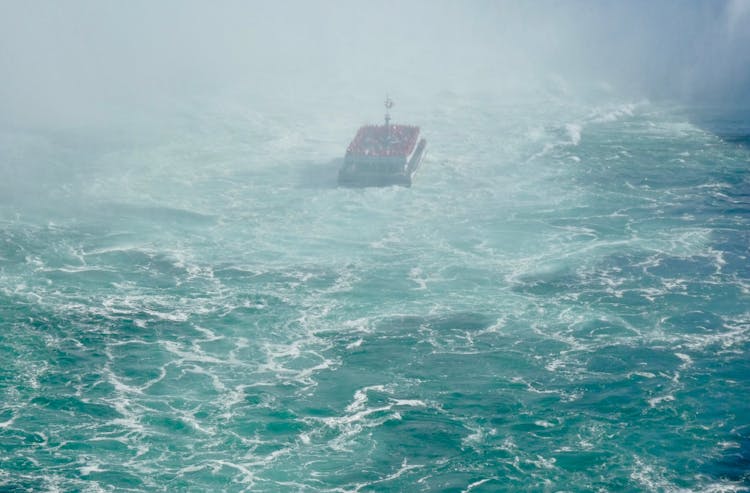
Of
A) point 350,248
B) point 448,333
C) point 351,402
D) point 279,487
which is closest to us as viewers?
point 279,487

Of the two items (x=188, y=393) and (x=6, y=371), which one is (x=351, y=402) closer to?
(x=188, y=393)

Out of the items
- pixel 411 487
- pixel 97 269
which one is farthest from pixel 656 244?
pixel 97 269

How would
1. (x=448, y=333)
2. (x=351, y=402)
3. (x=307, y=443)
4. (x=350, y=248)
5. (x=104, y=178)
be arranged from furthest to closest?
1. (x=104, y=178)
2. (x=350, y=248)
3. (x=448, y=333)
4. (x=351, y=402)
5. (x=307, y=443)

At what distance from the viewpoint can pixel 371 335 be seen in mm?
126688

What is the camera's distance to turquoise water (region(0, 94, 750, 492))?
101m

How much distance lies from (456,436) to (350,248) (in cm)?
5670

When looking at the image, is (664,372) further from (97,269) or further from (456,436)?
(97,269)

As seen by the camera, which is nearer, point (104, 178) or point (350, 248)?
point (350, 248)

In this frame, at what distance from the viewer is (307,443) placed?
10369 cm

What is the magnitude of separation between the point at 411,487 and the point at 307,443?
521 inches

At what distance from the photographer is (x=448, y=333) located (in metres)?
127

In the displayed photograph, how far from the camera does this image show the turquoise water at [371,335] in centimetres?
10081

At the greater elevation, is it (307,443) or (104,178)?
(104,178)

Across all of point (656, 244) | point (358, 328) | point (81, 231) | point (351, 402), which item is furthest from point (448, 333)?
point (81, 231)
